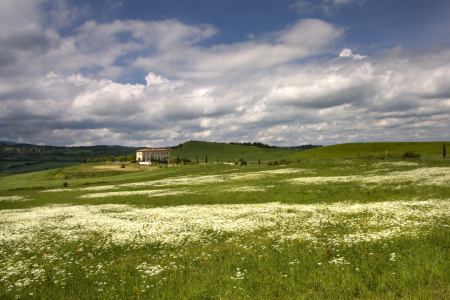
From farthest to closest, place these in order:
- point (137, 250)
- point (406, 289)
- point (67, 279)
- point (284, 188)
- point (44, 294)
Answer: point (284, 188) < point (137, 250) < point (67, 279) < point (44, 294) < point (406, 289)

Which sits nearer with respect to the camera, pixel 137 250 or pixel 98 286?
pixel 98 286

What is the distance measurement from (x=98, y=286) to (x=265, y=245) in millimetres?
7775

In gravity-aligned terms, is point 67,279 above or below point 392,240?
below

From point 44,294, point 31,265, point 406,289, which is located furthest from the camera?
point 31,265

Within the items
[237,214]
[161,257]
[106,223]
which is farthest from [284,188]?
[161,257]

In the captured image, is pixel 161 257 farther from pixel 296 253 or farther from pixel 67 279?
pixel 296 253

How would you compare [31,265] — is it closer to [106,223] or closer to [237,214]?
[106,223]

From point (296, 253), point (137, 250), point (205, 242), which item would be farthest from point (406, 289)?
point (137, 250)

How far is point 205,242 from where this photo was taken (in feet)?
50.0

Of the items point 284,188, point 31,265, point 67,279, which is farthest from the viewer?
point 284,188

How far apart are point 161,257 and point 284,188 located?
2674cm

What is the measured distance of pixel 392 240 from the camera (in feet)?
41.2

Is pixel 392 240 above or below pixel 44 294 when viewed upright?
above

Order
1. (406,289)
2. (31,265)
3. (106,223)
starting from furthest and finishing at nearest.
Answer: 1. (106,223)
2. (31,265)
3. (406,289)
